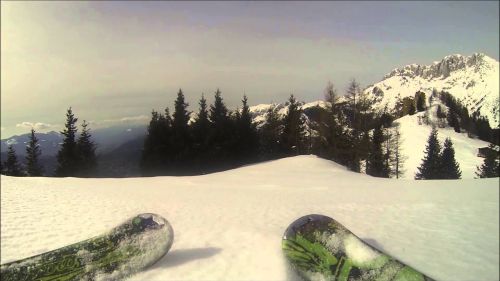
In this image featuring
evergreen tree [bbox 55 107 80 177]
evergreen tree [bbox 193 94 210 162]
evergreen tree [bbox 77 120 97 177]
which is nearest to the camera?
evergreen tree [bbox 55 107 80 177]

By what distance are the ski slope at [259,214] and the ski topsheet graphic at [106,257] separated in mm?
268

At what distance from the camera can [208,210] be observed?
7668 mm

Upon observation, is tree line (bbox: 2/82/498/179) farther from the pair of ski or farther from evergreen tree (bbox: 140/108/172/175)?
the pair of ski

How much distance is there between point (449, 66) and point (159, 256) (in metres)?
4.54

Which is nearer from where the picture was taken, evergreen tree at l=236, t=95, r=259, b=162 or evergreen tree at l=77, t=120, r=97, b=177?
evergreen tree at l=77, t=120, r=97, b=177

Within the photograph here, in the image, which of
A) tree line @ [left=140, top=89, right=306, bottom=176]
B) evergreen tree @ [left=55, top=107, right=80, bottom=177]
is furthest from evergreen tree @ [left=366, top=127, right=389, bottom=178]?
evergreen tree @ [left=55, top=107, right=80, bottom=177]

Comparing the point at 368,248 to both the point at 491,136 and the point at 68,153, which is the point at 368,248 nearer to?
the point at 491,136

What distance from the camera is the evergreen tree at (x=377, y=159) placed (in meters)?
4.62

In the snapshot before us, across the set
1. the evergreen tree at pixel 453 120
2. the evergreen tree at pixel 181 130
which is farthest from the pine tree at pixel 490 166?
the evergreen tree at pixel 181 130

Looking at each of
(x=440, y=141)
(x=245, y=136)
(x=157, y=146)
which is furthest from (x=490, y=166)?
(x=157, y=146)

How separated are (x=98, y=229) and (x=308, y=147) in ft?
15.3

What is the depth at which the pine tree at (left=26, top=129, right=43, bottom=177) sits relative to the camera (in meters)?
5.46

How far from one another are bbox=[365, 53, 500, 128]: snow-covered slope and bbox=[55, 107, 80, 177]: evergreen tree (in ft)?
13.1

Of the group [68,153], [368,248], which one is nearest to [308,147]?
[368,248]
